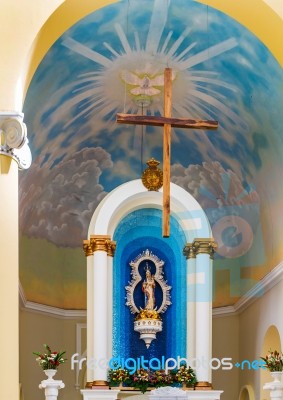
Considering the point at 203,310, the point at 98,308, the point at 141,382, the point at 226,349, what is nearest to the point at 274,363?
the point at 203,310

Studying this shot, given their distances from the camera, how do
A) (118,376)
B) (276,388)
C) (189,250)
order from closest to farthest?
1. (276,388)
2. (118,376)
3. (189,250)

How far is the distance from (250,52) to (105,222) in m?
3.88

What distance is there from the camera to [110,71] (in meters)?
16.0

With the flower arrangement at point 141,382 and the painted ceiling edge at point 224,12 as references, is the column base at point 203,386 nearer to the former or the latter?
the flower arrangement at point 141,382

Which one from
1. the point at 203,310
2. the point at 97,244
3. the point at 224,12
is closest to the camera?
the point at 224,12

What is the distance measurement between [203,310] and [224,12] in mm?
5316

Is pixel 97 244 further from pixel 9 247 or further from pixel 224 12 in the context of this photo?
pixel 9 247

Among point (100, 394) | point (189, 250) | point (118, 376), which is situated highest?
point (189, 250)

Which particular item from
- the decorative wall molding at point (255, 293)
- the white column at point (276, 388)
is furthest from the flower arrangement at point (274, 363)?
the decorative wall molding at point (255, 293)

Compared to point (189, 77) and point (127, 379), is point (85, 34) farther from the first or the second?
point (127, 379)

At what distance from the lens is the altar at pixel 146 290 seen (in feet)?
53.4

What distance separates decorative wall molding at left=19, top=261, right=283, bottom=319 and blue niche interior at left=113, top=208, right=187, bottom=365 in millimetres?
1492

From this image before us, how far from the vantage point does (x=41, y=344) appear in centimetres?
1908

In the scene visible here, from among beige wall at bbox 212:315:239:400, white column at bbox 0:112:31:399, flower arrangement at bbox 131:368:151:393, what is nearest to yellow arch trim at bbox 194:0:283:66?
white column at bbox 0:112:31:399
